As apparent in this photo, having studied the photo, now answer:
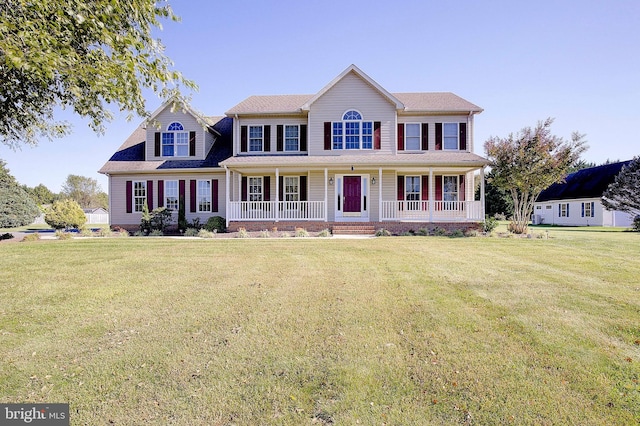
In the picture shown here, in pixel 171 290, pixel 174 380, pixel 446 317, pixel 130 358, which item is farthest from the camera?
pixel 171 290

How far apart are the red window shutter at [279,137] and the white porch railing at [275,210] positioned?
10.8 ft

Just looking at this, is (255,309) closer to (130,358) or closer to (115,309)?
(130,358)

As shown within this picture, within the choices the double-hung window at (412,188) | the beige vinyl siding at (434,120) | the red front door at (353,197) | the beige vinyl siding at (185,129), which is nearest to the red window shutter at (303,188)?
the red front door at (353,197)

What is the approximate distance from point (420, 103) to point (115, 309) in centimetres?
1790

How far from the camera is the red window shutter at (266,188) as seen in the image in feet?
60.9

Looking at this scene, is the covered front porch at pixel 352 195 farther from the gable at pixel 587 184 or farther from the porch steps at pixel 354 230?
the gable at pixel 587 184

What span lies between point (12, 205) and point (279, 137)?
29.7m

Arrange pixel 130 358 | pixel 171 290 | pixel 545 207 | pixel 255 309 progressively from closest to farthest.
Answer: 1. pixel 130 358
2. pixel 255 309
3. pixel 171 290
4. pixel 545 207

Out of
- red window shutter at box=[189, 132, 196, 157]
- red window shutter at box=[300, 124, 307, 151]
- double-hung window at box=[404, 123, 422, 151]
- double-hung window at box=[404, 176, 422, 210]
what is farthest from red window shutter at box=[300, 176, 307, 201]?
red window shutter at box=[189, 132, 196, 157]

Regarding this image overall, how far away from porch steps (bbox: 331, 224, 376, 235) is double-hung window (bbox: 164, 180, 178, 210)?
32.0 ft

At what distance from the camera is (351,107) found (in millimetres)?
17797

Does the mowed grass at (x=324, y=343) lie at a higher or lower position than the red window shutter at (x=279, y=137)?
lower

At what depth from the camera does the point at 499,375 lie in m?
3.49

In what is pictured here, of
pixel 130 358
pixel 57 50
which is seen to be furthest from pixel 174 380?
pixel 57 50
